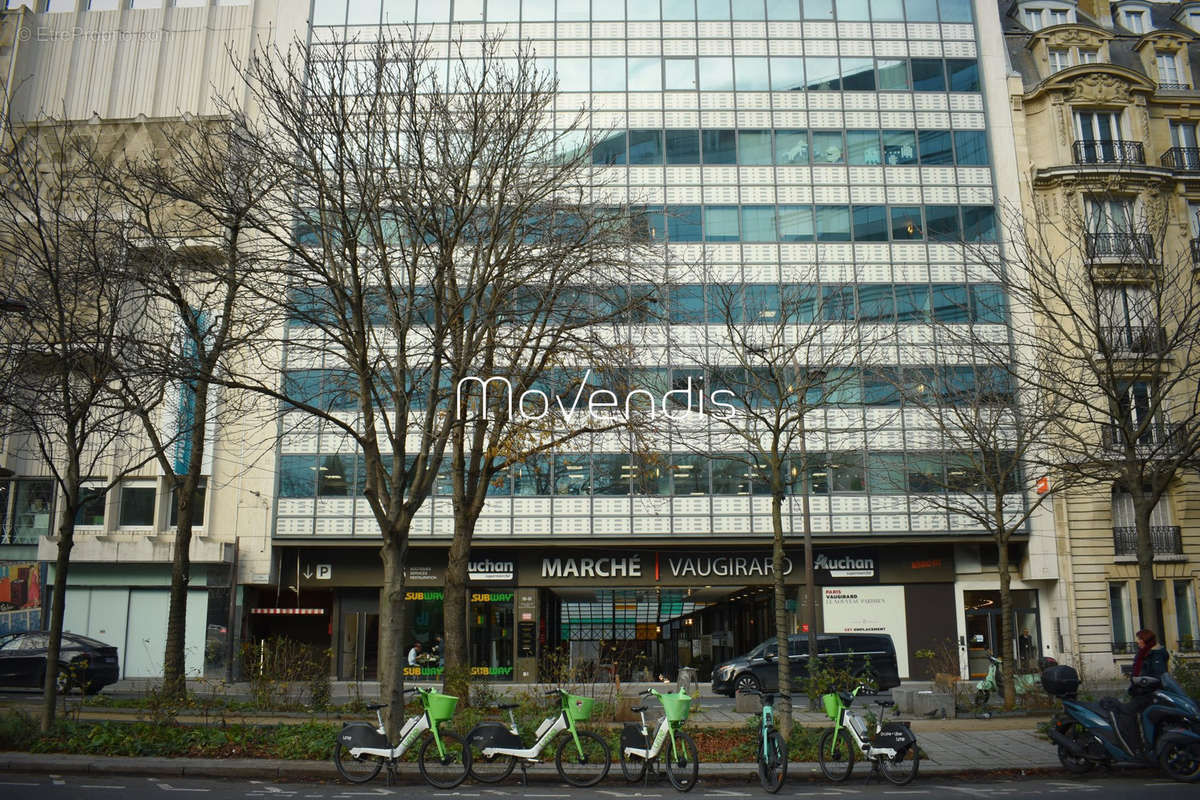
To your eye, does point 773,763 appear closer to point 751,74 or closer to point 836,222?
point 836,222

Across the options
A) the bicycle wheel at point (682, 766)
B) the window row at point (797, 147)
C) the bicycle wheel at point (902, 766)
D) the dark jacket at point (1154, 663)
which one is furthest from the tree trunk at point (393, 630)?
the window row at point (797, 147)

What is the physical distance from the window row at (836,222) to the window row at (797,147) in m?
1.82

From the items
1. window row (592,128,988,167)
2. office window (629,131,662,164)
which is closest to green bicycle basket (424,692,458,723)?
office window (629,131,662,164)

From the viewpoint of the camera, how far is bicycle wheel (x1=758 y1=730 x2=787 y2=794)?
10.7m

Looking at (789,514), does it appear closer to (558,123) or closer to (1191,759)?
(558,123)

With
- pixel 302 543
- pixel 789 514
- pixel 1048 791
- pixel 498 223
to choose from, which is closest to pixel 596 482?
pixel 789 514

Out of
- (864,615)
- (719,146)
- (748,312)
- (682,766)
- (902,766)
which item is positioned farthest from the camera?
(719,146)

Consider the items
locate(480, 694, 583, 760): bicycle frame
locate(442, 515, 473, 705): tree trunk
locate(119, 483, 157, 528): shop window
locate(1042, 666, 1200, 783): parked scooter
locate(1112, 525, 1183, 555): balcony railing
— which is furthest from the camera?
locate(119, 483, 157, 528): shop window

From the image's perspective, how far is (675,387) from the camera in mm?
29547

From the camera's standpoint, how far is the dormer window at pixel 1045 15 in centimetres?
3709

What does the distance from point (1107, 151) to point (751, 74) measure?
13.0 meters

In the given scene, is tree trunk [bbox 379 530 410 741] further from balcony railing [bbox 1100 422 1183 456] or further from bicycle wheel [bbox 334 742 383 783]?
balcony railing [bbox 1100 422 1183 456]

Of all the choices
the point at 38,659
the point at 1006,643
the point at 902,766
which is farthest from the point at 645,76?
the point at 902,766

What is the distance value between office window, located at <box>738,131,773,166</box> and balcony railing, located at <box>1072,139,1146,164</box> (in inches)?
426
